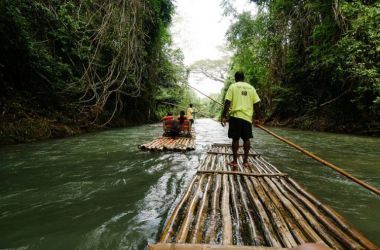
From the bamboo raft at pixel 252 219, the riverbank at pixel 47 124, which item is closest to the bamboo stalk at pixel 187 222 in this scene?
the bamboo raft at pixel 252 219

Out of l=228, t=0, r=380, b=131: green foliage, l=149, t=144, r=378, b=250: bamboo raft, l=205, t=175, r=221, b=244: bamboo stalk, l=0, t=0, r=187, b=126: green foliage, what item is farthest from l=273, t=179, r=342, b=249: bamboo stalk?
l=228, t=0, r=380, b=131: green foliage

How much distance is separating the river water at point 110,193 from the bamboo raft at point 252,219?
1.17ft

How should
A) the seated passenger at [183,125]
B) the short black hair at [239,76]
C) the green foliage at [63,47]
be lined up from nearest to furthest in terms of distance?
the short black hair at [239,76]
the green foliage at [63,47]
the seated passenger at [183,125]

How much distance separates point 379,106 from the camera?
1058 cm

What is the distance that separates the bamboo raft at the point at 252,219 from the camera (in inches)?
75.6

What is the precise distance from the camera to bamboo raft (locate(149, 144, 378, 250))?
192cm

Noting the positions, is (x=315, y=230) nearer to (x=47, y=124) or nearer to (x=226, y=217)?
(x=226, y=217)

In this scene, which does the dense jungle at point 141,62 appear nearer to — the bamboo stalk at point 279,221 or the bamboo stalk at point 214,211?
the bamboo stalk at point 214,211

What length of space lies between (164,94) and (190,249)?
801 inches

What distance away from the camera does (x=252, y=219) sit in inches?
92.0

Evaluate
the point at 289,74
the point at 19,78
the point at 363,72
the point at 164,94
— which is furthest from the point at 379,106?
the point at 164,94

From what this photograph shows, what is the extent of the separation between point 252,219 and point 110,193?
6.13ft

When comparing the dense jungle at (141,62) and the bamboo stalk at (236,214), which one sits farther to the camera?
the dense jungle at (141,62)

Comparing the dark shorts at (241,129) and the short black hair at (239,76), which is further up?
the short black hair at (239,76)
